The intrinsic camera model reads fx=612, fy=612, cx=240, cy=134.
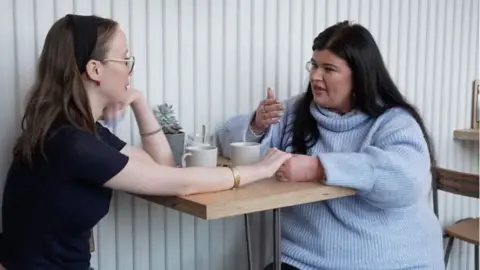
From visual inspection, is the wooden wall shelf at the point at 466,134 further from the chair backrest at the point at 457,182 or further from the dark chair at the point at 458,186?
the chair backrest at the point at 457,182

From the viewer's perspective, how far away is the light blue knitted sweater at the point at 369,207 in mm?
1355

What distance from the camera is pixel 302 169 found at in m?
1.38

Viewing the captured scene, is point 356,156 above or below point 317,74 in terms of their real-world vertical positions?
below

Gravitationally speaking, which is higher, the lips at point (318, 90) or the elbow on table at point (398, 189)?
the lips at point (318, 90)

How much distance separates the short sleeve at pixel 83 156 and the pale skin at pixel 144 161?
0.02 metres

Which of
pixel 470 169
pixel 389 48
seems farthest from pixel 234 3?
pixel 470 169

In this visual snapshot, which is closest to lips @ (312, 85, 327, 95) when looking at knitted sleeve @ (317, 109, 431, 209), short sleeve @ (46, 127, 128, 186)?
knitted sleeve @ (317, 109, 431, 209)

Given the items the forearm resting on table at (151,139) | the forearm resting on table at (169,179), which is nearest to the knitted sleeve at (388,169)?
the forearm resting on table at (169,179)

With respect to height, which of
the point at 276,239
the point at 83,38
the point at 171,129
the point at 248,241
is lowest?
the point at 248,241

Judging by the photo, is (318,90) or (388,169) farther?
(318,90)

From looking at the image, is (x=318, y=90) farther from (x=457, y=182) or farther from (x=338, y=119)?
(x=457, y=182)

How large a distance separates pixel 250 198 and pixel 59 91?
44 cm

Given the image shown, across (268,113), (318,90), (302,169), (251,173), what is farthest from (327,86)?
(251,173)

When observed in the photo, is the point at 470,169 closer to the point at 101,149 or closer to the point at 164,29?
the point at 164,29
